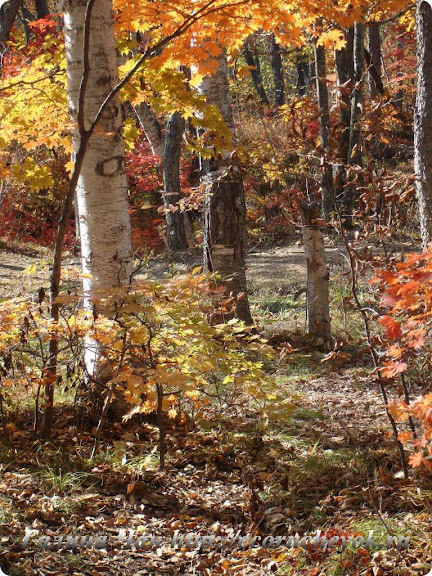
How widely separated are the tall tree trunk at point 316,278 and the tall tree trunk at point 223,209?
0.66 metres

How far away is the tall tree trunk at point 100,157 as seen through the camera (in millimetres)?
3932

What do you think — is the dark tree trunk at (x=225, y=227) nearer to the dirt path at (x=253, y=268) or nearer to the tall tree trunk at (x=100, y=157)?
the dirt path at (x=253, y=268)

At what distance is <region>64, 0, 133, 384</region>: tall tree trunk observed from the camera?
12.9ft

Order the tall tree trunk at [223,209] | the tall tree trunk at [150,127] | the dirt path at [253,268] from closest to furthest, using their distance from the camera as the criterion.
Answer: the tall tree trunk at [223,209], the dirt path at [253,268], the tall tree trunk at [150,127]

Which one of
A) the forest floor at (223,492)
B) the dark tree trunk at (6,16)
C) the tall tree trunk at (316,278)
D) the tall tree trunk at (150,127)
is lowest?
the forest floor at (223,492)

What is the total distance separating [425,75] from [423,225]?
131 centimetres

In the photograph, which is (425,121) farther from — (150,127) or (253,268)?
(150,127)

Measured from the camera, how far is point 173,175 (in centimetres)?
1145

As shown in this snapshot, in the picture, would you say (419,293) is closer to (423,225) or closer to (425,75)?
(423,225)

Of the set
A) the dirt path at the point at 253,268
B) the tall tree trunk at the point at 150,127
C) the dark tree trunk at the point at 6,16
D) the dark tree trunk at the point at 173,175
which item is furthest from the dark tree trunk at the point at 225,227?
the tall tree trunk at the point at 150,127

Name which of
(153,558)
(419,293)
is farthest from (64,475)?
(419,293)

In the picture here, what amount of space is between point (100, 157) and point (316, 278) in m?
2.89

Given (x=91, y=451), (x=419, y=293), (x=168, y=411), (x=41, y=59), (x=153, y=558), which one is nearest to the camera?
(x=419, y=293)

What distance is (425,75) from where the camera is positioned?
5.31 meters
